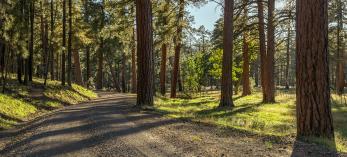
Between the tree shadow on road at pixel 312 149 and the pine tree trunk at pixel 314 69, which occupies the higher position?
the pine tree trunk at pixel 314 69

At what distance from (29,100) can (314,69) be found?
675 inches

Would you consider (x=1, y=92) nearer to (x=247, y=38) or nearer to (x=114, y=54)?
(x=247, y=38)

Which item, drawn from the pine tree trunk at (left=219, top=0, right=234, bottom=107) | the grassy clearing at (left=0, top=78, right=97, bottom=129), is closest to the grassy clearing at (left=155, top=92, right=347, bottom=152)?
the pine tree trunk at (left=219, top=0, right=234, bottom=107)

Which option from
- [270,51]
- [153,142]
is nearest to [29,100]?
[270,51]

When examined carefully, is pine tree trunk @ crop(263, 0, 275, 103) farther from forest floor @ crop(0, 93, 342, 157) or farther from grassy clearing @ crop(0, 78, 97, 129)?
forest floor @ crop(0, 93, 342, 157)

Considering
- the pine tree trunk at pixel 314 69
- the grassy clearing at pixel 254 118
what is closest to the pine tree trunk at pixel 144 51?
the grassy clearing at pixel 254 118

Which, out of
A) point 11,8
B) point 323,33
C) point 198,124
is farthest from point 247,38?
point 323,33

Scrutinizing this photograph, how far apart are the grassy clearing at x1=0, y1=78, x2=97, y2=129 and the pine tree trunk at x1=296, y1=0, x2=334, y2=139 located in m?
10.6

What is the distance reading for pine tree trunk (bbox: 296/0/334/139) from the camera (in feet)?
27.8

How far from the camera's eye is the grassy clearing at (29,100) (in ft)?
54.4

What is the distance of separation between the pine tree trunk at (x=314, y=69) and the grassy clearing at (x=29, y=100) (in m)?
10.6

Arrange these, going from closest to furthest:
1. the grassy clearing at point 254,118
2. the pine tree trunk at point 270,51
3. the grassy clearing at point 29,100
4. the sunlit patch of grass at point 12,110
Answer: the grassy clearing at point 254,118
the sunlit patch of grass at point 12,110
the grassy clearing at point 29,100
the pine tree trunk at point 270,51

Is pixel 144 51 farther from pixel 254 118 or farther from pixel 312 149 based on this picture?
pixel 312 149

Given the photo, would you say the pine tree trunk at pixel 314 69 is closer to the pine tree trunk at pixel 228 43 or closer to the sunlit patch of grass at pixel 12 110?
the pine tree trunk at pixel 228 43
